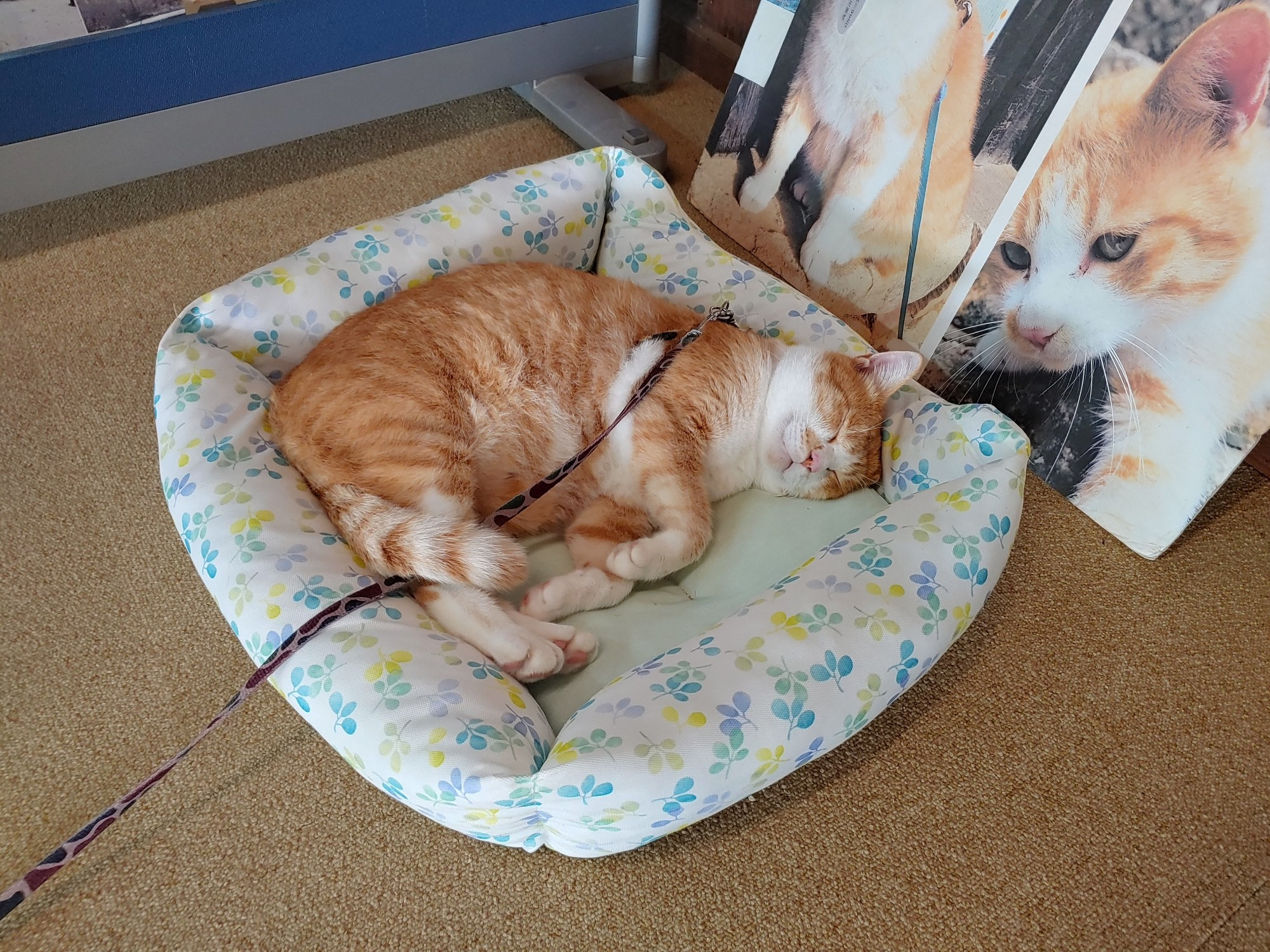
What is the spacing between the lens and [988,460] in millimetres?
1469

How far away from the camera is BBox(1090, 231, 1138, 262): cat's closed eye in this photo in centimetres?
158

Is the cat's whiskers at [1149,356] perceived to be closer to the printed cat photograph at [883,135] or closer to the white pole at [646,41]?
the printed cat photograph at [883,135]

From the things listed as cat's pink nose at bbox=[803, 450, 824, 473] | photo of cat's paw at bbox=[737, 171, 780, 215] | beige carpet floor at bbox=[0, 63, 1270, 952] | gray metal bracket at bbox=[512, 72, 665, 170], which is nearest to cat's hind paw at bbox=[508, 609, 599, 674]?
beige carpet floor at bbox=[0, 63, 1270, 952]

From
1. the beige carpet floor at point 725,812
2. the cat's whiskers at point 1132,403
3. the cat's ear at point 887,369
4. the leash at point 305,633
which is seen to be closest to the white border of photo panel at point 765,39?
the leash at point 305,633

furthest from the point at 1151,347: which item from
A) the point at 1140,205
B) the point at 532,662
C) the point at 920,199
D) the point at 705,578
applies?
the point at 532,662

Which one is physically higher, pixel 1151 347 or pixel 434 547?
pixel 1151 347

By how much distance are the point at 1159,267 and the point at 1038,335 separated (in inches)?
9.1

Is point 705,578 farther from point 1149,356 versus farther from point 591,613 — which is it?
point 1149,356

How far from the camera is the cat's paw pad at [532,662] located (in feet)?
4.14

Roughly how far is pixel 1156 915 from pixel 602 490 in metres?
1.05

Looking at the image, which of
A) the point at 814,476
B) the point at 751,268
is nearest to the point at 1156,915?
the point at 814,476

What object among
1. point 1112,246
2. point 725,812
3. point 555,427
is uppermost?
point 1112,246

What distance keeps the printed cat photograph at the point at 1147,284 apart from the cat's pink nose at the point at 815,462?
54 cm

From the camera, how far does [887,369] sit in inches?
59.8
